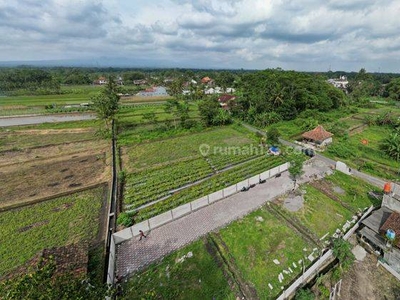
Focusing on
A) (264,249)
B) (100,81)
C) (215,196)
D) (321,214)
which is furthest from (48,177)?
(100,81)

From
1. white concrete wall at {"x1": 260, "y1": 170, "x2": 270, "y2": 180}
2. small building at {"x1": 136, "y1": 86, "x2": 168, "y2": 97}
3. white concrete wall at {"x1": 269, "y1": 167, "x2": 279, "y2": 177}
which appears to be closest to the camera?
white concrete wall at {"x1": 260, "y1": 170, "x2": 270, "y2": 180}

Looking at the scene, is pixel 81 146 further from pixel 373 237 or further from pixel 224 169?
pixel 373 237

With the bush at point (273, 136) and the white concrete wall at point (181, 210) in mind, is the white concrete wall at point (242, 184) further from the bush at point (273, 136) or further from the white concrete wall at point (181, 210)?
the bush at point (273, 136)

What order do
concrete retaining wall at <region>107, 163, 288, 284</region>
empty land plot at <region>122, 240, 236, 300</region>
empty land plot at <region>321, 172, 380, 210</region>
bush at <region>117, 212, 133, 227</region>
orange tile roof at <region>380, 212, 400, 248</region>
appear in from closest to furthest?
empty land plot at <region>122, 240, 236, 300</region> < orange tile roof at <region>380, 212, 400, 248</region> < concrete retaining wall at <region>107, 163, 288, 284</region> < bush at <region>117, 212, 133, 227</region> < empty land plot at <region>321, 172, 380, 210</region>

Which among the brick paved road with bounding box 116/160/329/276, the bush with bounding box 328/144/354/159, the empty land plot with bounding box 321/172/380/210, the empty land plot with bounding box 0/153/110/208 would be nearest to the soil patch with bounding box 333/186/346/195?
the empty land plot with bounding box 321/172/380/210

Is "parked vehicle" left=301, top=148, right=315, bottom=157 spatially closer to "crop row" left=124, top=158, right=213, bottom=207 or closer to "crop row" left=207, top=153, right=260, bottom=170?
"crop row" left=207, top=153, right=260, bottom=170

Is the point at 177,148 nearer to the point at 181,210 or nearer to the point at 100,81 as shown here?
the point at 181,210
